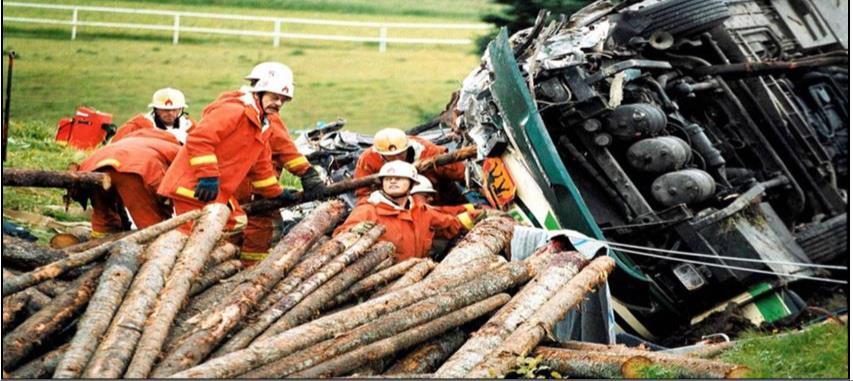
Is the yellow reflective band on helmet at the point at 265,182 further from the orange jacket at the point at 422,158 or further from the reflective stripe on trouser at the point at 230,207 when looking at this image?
A: the orange jacket at the point at 422,158

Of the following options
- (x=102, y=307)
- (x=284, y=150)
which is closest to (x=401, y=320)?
(x=102, y=307)

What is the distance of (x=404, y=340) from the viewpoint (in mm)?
7891

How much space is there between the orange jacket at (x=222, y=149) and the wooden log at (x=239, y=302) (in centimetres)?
60

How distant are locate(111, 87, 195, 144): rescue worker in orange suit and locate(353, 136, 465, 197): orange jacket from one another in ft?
4.19

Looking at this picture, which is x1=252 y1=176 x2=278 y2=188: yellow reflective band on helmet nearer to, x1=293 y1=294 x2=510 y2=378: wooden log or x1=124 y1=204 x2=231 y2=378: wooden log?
x1=124 y1=204 x2=231 y2=378: wooden log

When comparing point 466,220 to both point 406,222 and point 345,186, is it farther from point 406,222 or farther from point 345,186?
point 345,186

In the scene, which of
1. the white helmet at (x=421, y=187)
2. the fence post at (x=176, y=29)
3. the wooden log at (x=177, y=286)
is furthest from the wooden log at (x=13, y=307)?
the fence post at (x=176, y=29)

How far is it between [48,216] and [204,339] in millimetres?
5655

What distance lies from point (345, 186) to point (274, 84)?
1.29 metres

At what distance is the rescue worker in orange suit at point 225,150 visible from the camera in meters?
10.1

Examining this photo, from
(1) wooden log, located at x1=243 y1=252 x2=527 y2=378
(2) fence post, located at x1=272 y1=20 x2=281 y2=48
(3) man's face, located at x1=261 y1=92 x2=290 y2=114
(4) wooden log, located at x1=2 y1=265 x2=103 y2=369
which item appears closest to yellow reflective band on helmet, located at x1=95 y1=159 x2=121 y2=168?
(3) man's face, located at x1=261 y1=92 x2=290 y2=114

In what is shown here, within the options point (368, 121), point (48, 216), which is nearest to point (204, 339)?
point (48, 216)

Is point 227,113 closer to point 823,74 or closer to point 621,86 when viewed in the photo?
point 621,86

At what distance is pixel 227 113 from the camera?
1015 cm
